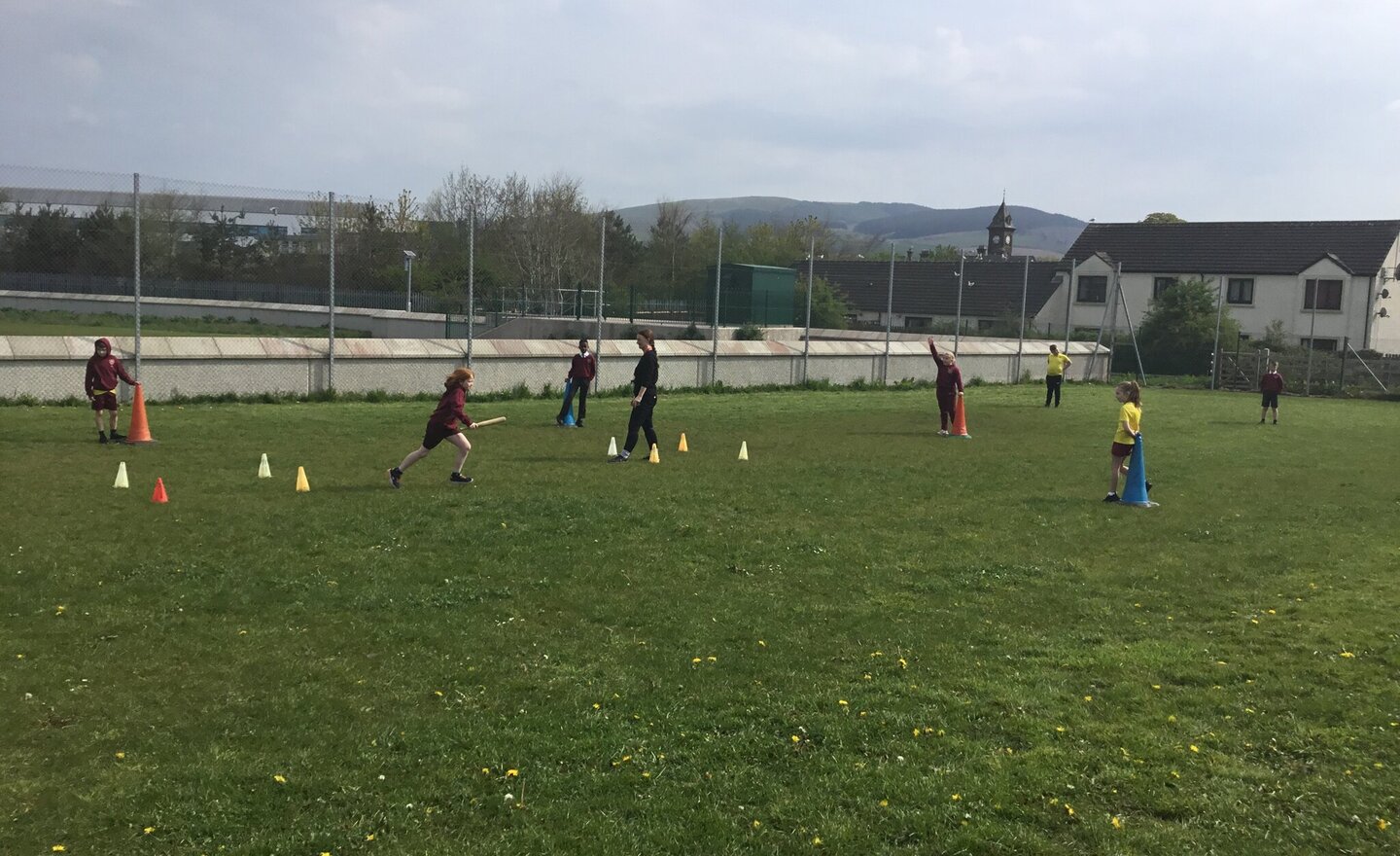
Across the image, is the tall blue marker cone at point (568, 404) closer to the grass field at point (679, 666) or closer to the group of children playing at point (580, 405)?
the group of children playing at point (580, 405)

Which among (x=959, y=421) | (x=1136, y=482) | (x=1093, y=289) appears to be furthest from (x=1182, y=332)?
(x=1136, y=482)

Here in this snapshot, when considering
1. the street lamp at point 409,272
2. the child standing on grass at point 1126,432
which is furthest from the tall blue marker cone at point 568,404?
the street lamp at point 409,272

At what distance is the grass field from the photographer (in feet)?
15.4

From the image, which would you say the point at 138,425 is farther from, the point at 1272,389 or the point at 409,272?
the point at 1272,389

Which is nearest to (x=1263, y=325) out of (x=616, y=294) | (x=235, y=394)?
(x=616, y=294)

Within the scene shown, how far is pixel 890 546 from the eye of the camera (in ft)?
32.9

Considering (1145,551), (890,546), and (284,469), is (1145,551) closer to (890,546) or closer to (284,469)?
(890,546)

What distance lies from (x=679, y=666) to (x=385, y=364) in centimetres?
1668

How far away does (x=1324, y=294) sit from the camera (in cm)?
5434

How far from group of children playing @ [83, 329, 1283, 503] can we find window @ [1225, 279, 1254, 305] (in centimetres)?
4259

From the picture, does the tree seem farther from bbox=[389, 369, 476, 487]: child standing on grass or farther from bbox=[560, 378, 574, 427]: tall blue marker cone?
bbox=[389, 369, 476, 487]: child standing on grass

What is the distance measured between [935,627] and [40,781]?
5097mm

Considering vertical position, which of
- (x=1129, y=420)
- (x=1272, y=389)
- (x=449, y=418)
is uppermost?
(x=1272, y=389)

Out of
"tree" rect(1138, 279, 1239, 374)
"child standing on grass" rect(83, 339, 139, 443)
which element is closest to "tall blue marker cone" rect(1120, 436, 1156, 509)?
"child standing on grass" rect(83, 339, 139, 443)
